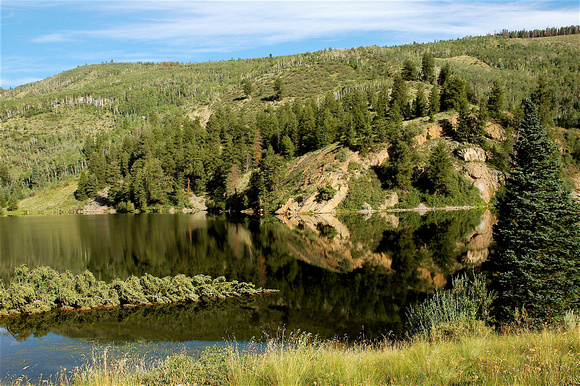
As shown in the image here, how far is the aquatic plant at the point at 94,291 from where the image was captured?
25281 millimetres

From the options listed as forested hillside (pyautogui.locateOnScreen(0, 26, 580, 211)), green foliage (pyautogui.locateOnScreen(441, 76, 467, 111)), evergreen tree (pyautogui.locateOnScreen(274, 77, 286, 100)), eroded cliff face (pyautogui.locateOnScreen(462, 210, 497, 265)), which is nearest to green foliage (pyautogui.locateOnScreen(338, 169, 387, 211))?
forested hillside (pyautogui.locateOnScreen(0, 26, 580, 211))

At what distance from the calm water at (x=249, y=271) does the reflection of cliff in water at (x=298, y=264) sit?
11cm

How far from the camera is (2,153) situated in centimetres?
17800

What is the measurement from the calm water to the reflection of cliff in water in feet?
0.37

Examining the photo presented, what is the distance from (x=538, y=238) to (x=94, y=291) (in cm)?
2676

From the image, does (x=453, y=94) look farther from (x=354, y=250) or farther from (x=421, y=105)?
(x=354, y=250)

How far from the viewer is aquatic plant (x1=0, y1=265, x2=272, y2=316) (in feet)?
82.9

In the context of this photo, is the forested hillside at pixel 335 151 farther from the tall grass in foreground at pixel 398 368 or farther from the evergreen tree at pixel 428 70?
the tall grass in foreground at pixel 398 368

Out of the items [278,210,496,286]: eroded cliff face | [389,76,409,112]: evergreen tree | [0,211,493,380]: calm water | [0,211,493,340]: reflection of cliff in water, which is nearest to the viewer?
[0,211,493,380]: calm water

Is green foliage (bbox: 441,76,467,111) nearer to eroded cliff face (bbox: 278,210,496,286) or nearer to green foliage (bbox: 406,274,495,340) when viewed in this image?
eroded cliff face (bbox: 278,210,496,286)

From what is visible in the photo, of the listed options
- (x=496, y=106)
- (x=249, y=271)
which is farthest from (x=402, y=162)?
(x=249, y=271)

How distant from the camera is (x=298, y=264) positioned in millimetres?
36000

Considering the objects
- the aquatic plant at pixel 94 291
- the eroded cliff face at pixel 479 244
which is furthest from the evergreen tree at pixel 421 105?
the aquatic plant at pixel 94 291

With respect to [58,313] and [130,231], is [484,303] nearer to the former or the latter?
[58,313]
